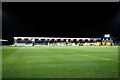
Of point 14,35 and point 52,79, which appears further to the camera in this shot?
point 14,35

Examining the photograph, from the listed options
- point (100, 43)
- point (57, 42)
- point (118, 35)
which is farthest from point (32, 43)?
point (118, 35)

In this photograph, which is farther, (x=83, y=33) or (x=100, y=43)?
(x=100, y=43)

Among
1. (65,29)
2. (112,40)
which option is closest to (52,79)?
(65,29)

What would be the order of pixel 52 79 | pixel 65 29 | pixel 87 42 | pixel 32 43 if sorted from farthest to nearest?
1. pixel 87 42
2. pixel 32 43
3. pixel 65 29
4. pixel 52 79

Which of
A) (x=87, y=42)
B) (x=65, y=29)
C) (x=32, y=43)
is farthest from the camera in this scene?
(x=87, y=42)

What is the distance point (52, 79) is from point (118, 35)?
103 metres

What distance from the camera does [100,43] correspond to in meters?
107

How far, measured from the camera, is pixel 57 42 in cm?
10869

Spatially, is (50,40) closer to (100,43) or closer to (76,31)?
(76,31)

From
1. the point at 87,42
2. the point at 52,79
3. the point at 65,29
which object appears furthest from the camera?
the point at 87,42

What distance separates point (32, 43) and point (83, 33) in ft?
65.6

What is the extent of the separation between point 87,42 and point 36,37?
21.6 metres

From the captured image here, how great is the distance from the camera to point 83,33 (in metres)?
98.6

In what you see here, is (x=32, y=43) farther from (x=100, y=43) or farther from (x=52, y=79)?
(x=52, y=79)
